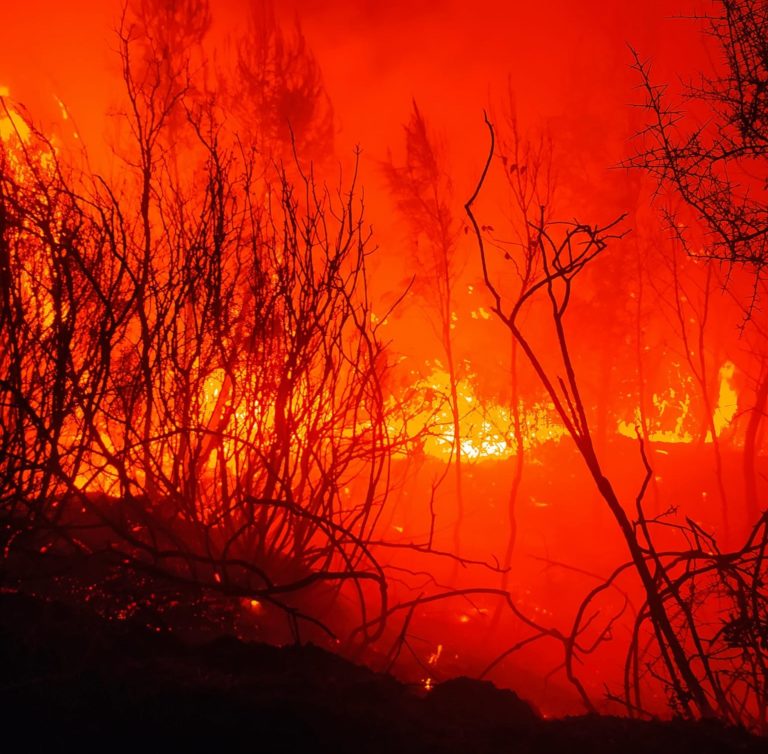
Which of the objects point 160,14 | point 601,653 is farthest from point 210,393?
point 160,14

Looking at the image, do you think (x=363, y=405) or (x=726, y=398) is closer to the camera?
(x=363, y=405)

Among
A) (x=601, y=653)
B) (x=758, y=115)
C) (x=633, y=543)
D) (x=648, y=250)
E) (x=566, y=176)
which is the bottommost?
(x=601, y=653)

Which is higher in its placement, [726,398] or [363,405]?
[726,398]

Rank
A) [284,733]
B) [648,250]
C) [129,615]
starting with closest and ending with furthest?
1. [284,733]
2. [129,615]
3. [648,250]

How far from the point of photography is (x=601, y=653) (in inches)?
491

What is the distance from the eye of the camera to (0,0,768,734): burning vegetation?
3508mm

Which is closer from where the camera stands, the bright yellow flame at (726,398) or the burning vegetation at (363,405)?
the burning vegetation at (363,405)

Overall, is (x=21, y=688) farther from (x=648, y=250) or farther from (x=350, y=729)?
(x=648, y=250)

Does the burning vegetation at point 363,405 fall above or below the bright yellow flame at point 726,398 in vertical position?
below

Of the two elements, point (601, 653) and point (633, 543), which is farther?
point (601, 653)

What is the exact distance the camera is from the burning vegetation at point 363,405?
11.5 ft

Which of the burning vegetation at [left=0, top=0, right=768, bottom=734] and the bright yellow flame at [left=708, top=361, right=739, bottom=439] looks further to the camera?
the bright yellow flame at [left=708, top=361, right=739, bottom=439]

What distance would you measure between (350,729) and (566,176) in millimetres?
22392

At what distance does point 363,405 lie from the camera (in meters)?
5.06
